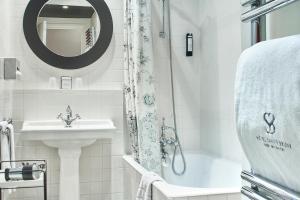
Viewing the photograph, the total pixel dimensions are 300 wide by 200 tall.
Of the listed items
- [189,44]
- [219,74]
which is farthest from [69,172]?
[189,44]

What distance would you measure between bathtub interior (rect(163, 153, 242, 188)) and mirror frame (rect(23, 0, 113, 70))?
4.15ft

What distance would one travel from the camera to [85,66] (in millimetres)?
3045

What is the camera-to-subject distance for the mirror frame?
2936mm

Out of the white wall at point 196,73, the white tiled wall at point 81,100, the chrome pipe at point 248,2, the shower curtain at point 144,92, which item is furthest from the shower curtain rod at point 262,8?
the white tiled wall at point 81,100

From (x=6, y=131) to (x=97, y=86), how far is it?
3.49 feet

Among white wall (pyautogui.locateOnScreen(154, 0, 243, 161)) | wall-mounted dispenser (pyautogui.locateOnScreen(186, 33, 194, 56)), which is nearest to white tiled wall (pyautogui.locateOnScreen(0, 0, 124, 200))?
white wall (pyautogui.locateOnScreen(154, 0, 243, 161))

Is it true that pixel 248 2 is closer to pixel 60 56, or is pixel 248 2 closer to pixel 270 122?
pixel 270 122

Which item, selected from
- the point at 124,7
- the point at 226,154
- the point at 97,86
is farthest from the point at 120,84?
the point at 226,154

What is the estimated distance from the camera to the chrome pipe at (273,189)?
25.8 inches

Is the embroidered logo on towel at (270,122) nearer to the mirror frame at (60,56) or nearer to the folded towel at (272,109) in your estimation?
the folded towel at (272,109)

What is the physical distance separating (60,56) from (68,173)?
3.50ft

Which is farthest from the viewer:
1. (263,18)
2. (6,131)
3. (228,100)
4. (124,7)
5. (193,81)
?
(193,81)

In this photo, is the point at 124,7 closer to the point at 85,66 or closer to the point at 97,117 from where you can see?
the point at 85,66

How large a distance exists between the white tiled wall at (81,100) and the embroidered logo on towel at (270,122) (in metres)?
2.42
